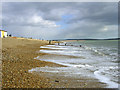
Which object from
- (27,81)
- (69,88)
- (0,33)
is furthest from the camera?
(0,33)

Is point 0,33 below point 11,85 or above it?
above

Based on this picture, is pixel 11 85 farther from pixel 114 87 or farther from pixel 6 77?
pixel 114 87

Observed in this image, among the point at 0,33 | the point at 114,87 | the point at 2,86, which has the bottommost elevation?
the point at 114,87

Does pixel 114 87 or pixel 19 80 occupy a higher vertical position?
A: pixel 19 80

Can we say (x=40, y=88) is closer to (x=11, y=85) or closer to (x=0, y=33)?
(x=11, y=85)

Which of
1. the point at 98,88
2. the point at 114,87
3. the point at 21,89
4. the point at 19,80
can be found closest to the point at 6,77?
the point at 19,80

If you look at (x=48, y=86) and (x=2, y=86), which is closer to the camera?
(x=2, y=86)

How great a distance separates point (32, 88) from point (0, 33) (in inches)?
2258

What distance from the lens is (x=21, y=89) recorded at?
5.51m

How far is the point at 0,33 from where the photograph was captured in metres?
57.1

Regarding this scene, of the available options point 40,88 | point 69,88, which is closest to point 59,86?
point 69,88

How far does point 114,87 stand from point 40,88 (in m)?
3.65

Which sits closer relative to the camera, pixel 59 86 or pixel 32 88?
pixel 32 88

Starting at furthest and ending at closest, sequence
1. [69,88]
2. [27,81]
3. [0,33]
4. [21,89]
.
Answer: [0,33] < [27,81] < [69,88] < [21,89]
